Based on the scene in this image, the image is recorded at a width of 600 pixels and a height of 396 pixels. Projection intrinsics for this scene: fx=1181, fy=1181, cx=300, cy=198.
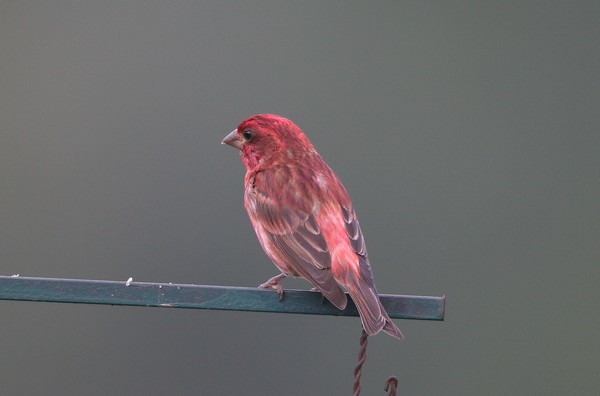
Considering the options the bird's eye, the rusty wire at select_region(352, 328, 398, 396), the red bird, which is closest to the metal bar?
the rusty wire at select_region(352, 328, 398, 396)

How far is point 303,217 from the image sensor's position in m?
5.38

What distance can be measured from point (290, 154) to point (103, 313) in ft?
16.6

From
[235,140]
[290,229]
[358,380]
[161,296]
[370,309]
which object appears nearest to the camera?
[358,380]

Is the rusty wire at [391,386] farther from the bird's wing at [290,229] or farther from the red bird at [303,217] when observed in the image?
the bird's wing at [290,229]

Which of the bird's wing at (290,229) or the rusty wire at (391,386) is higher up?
the bird's wing at (290,229)

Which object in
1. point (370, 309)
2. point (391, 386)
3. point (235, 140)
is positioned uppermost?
point (235, 140)

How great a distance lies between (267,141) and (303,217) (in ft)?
2.47

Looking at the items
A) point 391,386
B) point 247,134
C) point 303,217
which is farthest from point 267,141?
point 391,386

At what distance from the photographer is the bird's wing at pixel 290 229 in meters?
5.11

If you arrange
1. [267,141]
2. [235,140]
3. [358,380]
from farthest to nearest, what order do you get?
[235,140] → [267,141] → [358,380]

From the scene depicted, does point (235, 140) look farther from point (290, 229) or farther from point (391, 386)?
point (391, 386)

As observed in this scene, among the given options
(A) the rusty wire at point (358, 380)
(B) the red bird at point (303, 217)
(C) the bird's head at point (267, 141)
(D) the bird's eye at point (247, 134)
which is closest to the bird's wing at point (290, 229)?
(B) the red bird at point (303, 217)

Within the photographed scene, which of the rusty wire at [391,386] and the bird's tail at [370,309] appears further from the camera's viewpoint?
the bird's tail at [370,309]

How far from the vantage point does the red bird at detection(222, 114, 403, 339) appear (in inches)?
193
